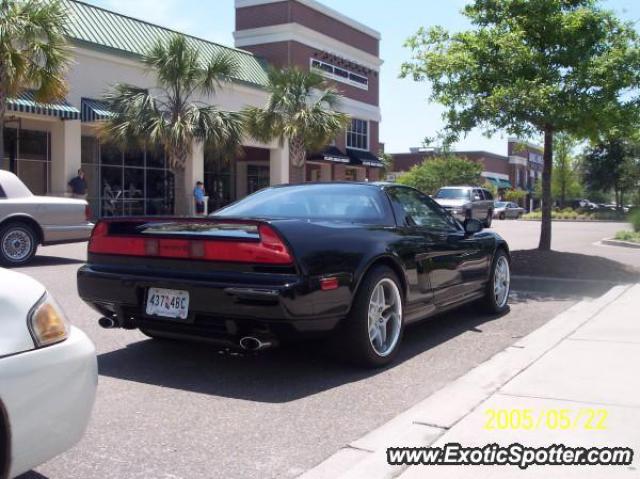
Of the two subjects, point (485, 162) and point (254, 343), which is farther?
point (485, 162)

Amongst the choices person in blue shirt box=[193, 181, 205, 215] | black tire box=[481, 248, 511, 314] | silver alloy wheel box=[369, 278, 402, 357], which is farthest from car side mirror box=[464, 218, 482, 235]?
person in blue shirt box=[193, 181, 205, 215]

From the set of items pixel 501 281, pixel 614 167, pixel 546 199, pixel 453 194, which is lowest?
pixel 501 281

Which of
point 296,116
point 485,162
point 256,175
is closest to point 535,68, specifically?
point 296,116

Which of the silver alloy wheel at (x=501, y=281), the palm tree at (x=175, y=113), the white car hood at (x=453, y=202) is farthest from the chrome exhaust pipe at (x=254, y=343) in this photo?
the white car hood at (x=453, y=202)

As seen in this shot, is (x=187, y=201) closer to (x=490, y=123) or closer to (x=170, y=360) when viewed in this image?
(x=490, y=123)

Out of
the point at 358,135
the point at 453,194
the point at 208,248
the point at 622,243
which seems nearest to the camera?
the point at 208,248

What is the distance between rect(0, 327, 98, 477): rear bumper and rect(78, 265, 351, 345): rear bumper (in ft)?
5.13

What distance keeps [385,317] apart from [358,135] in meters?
33.1

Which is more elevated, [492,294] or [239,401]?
[492,294]

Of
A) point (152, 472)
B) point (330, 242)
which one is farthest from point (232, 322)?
point (152, 472)

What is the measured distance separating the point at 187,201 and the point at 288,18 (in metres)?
11.3

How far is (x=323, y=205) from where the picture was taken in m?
5.84

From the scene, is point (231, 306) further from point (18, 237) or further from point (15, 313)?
point (18, 237)

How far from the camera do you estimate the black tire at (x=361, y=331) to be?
4.84 m
